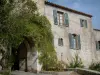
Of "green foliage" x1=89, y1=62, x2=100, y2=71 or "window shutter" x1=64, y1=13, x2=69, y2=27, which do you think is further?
"green foliage" x1=89, y1=62, x2=100, y2=71

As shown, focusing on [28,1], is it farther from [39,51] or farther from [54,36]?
[54,36]

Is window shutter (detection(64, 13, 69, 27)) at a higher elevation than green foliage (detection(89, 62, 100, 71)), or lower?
higher

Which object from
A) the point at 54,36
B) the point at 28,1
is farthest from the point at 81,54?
the point at 28,1

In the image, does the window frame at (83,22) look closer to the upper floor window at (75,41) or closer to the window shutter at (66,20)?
the upper floor window at (75,41)

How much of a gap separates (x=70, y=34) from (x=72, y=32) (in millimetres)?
424

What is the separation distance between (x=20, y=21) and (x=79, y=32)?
42.2 feet

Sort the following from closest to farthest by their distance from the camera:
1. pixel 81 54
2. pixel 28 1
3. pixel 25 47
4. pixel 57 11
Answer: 1. pixel 28 1
2. pixel 25 47
3. pixel 57 11
4. pixel 81 54

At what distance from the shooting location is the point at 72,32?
2550cm

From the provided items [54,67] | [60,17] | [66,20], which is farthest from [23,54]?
[66,20]

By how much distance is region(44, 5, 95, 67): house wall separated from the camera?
76.9 ft

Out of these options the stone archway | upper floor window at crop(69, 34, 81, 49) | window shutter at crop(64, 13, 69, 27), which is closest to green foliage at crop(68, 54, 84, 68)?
upper floor window at crop(69, 34, 81, 49)

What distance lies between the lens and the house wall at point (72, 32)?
76.9 ft

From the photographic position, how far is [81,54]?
2619 cm

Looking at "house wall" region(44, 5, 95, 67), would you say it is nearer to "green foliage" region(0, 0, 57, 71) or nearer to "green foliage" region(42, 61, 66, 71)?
"green foliage" region(0, 0, 57, 71)
